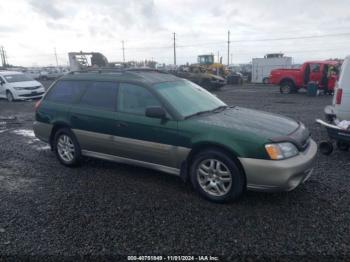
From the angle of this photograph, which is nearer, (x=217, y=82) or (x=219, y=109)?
(x=219, y=109)

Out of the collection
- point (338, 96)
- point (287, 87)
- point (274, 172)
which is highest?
point (338, 96)

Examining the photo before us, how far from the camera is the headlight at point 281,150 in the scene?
11.7 ft

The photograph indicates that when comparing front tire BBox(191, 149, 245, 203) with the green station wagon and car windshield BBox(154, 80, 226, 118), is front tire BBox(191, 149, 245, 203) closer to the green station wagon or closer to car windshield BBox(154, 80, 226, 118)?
the green station wagon

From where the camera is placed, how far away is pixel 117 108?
15.7 ft

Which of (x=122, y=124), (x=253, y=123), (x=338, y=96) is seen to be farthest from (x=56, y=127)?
(x=338, y=96)

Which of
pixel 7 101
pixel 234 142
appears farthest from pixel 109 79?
pixel 7 101

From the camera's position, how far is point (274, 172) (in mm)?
3537

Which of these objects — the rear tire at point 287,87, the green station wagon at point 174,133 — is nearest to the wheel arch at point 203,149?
the green station wagon at point 174,133

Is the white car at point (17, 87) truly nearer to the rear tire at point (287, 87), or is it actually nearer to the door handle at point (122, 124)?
the door handle at point (122, 124)

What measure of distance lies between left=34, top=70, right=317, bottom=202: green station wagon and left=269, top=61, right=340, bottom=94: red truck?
14.4 meters

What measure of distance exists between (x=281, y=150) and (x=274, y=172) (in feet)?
0.96

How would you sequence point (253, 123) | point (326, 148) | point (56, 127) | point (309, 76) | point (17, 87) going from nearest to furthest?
point (253, 123), point (56, 127), point (326, 148), point (17, 87), point (309, 76)

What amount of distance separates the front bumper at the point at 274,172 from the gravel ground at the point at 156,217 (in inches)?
13.4

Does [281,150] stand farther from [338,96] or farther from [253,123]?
[338,96]
